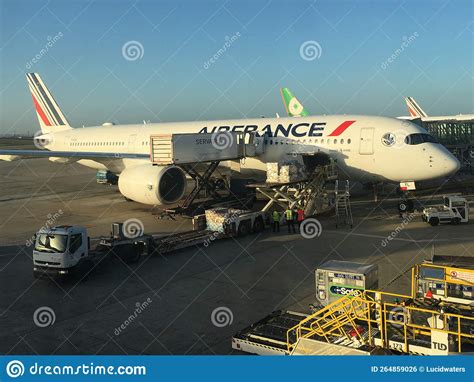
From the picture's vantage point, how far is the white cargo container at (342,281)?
1115 centimetres

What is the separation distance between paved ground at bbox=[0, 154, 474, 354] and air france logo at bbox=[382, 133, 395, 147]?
347 centimetres

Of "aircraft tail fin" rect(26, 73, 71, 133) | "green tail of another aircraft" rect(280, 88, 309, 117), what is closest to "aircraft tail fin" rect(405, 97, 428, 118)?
"green tail of another aircraft" rect(280, 88, 309, 117)

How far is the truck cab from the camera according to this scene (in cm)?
1420

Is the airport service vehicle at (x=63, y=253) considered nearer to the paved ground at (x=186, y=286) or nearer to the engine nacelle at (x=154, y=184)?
the paved ground at (x=186, y=286)

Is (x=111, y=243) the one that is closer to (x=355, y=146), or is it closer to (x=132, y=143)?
(x=355, y=146)

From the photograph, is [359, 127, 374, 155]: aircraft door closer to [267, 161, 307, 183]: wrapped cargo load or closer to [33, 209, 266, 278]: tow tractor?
[267, 161, 307, 183]: wrapped cargo load

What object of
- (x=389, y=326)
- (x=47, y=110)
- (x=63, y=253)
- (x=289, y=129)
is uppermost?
(x=47, y=110)

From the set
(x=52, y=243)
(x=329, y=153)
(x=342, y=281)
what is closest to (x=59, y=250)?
(x=52, y=243)

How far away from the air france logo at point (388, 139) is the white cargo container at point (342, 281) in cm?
1191

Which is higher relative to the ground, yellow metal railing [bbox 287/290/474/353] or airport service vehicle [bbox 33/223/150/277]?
airport service vehicle [bbox 33/223/150/277]

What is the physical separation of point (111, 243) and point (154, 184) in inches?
241

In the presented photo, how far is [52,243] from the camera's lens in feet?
47.6

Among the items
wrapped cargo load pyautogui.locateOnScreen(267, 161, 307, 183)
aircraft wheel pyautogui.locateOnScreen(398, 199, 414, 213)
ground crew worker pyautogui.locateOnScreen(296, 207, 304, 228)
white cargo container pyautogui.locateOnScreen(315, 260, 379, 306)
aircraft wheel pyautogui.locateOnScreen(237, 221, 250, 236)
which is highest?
wrapped cargo load pyautogui.locateOnScreen(267, 161, 307, 183)

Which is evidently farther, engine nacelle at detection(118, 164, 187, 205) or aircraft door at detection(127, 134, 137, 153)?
aircraft door at detection(127, 134, 137, 153)
